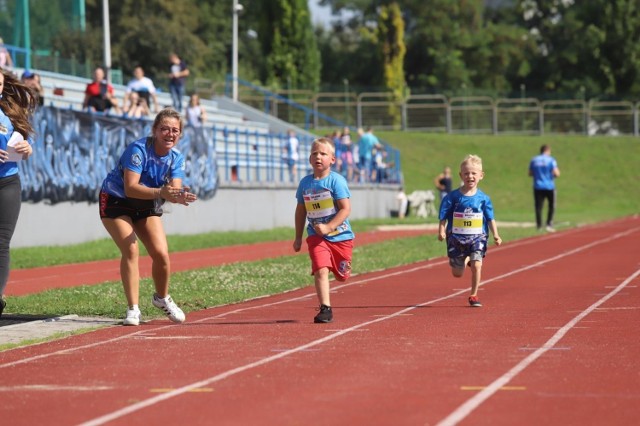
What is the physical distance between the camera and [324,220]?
12.3 m

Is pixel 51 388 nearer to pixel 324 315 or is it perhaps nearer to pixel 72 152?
pixel 324 315

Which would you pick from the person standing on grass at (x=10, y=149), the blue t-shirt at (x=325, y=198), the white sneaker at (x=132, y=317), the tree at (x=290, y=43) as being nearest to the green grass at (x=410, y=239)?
the white sneaker at (x=132, y=317)

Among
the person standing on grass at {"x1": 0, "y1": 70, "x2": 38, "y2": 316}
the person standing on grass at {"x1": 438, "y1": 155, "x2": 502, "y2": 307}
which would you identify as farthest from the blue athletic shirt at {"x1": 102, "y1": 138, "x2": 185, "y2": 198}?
the person standing on grass at {"x1": 438, "y1": 155, "x2": 502, "y2": 307}

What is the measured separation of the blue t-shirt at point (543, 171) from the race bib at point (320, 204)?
20605mm

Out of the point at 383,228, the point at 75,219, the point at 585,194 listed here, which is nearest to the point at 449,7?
the point at 585,194

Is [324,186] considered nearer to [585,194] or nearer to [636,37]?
[585,194]

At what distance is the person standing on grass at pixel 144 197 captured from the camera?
38.0 feet

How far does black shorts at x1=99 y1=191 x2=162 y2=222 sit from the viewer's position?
11.9 meters

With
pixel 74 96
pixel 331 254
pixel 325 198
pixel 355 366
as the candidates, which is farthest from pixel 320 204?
pixel 74 96

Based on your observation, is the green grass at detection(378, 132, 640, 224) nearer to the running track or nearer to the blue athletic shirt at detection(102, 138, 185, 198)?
the running track

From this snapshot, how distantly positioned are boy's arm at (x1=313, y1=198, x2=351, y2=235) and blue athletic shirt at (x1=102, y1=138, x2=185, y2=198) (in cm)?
130

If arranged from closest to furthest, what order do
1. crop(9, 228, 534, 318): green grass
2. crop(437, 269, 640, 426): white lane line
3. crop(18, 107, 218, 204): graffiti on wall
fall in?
crop(437, 269, 640, 426): white lane line → crop(9, 228, 534, 318): green grass → crop(18, 107, 218, 204): graffiti on wall

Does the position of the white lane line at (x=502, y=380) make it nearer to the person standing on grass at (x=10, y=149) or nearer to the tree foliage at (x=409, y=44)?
the person standing on grass at (x=10, y=149)

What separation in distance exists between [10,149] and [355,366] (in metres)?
3.93
